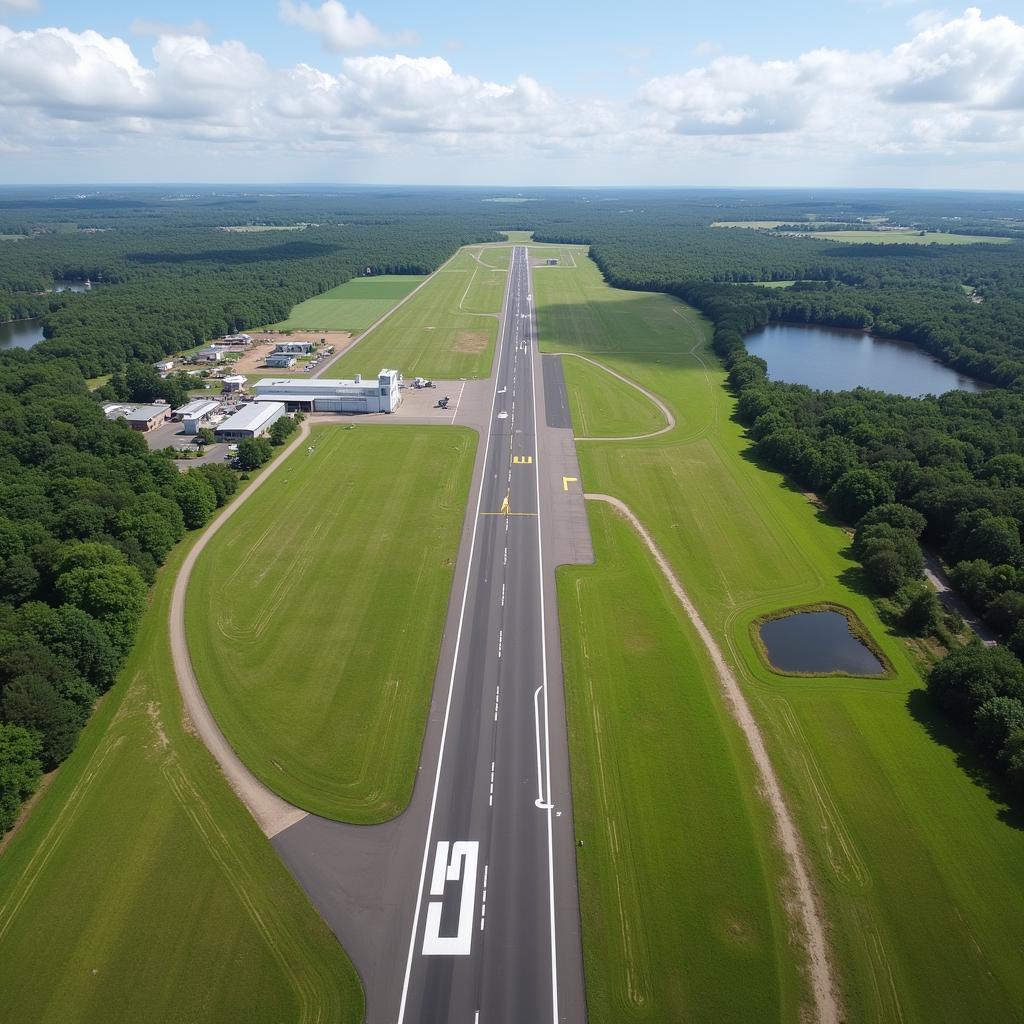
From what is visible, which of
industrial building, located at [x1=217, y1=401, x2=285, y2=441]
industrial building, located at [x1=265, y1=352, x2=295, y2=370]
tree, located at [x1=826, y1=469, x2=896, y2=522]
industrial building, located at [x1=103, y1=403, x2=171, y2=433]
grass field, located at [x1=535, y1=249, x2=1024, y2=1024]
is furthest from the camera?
industrial building, located at [x1=265, y1=352, x2=295, y2=370]

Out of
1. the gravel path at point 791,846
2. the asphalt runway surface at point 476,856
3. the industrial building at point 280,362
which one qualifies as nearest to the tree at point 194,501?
the asphalt runway surface at point 476,856

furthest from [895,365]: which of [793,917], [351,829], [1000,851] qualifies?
[351,829]

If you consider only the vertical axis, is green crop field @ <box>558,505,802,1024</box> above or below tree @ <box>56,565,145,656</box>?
below

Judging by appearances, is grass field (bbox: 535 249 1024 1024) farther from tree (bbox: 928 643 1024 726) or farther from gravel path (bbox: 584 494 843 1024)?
tree (bbox: 928 643 1024 726)

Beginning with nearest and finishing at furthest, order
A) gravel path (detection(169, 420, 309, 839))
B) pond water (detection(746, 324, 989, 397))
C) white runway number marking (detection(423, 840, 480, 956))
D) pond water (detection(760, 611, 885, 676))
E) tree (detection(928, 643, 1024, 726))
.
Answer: white runway number marking (detection(423, 840, 480, 956))
gravel path (detection(169, 420, 309, 839))
tree (detection(928, 643, 1024, 726))
pond water (detection(760, 611, 885, 676))
pond water (detection(746, 324, 989, 397))

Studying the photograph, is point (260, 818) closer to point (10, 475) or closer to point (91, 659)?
point (91, 659)

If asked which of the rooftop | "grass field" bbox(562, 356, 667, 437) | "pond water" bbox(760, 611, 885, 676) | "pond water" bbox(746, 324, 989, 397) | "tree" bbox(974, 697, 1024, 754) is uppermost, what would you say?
"tree" bbox(974, 697, 1024, 754)

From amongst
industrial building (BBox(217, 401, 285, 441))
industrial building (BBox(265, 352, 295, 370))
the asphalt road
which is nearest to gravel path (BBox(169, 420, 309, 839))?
the asphalt road

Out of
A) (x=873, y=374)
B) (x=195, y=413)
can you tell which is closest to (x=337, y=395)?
(x=195, y=413)
